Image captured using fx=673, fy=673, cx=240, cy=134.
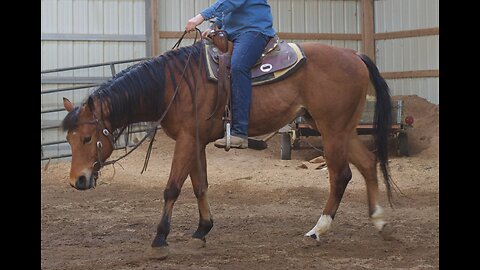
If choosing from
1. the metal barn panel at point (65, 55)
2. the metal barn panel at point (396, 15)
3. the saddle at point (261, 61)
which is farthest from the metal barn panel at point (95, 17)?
the saddle at point (261, 61)

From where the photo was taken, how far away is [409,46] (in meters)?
16.1

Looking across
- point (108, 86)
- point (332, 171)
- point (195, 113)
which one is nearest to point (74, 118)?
point (108, 86)

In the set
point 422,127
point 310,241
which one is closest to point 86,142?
point 310,241

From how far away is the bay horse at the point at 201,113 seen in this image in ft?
18.4

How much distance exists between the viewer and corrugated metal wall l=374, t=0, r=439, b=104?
1568cm

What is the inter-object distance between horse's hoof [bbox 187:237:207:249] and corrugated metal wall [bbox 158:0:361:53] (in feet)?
32.1

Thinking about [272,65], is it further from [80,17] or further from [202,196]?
[80,17]

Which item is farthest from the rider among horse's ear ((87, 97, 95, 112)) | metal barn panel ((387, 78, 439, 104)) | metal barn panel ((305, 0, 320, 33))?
metal barn panel ((387, 78, 439, 104))

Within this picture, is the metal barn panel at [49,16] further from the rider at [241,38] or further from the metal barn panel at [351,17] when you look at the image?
the rider at [241,38]

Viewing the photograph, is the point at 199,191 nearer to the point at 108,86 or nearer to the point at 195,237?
the point at 195,237

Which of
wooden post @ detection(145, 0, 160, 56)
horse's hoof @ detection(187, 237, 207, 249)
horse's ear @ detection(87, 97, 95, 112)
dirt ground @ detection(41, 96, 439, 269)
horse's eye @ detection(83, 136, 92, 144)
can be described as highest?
wooden post @ detection(145, 0, 160, 56)

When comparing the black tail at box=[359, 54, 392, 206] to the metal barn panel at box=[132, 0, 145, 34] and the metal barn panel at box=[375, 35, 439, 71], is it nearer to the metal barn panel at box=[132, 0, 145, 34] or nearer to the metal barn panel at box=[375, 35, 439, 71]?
the metal barn panel at box=[132, 0, 145, 34]

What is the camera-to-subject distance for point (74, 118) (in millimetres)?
5598

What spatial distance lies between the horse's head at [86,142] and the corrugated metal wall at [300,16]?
969 centimetres
